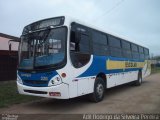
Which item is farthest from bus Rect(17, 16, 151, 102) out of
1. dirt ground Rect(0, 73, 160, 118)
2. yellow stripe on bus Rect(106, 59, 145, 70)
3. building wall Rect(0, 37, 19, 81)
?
building wall Rect(0, 37, 19, 81)

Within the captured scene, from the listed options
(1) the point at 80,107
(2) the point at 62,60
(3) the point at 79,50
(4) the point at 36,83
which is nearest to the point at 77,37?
(3) the point at 79,50

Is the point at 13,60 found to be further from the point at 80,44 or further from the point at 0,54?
the point at 80,44

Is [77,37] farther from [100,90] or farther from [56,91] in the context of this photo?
[100,90]

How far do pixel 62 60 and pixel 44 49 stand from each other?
835mm

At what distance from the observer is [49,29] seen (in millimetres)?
8430

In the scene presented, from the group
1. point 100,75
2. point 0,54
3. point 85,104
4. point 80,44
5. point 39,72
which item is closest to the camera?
point 39,72

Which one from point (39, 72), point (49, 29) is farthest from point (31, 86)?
point (49, 29)

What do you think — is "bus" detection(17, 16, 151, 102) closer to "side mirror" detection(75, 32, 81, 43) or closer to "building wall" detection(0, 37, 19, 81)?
"side mirror" detection(75, 32, 81, 43)

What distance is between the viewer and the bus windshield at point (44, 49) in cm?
798

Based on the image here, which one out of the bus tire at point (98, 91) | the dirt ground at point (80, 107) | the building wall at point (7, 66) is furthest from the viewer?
the building wall at point (7, 66)

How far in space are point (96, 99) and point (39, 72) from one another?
292cm

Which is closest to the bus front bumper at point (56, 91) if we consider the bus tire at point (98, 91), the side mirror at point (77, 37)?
the side mirror at point (77, 37)

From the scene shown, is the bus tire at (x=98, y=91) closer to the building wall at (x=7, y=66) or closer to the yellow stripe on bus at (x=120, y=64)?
the yellow stripe on bus at (x=120, y=64)

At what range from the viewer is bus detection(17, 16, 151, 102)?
7.88 meters
